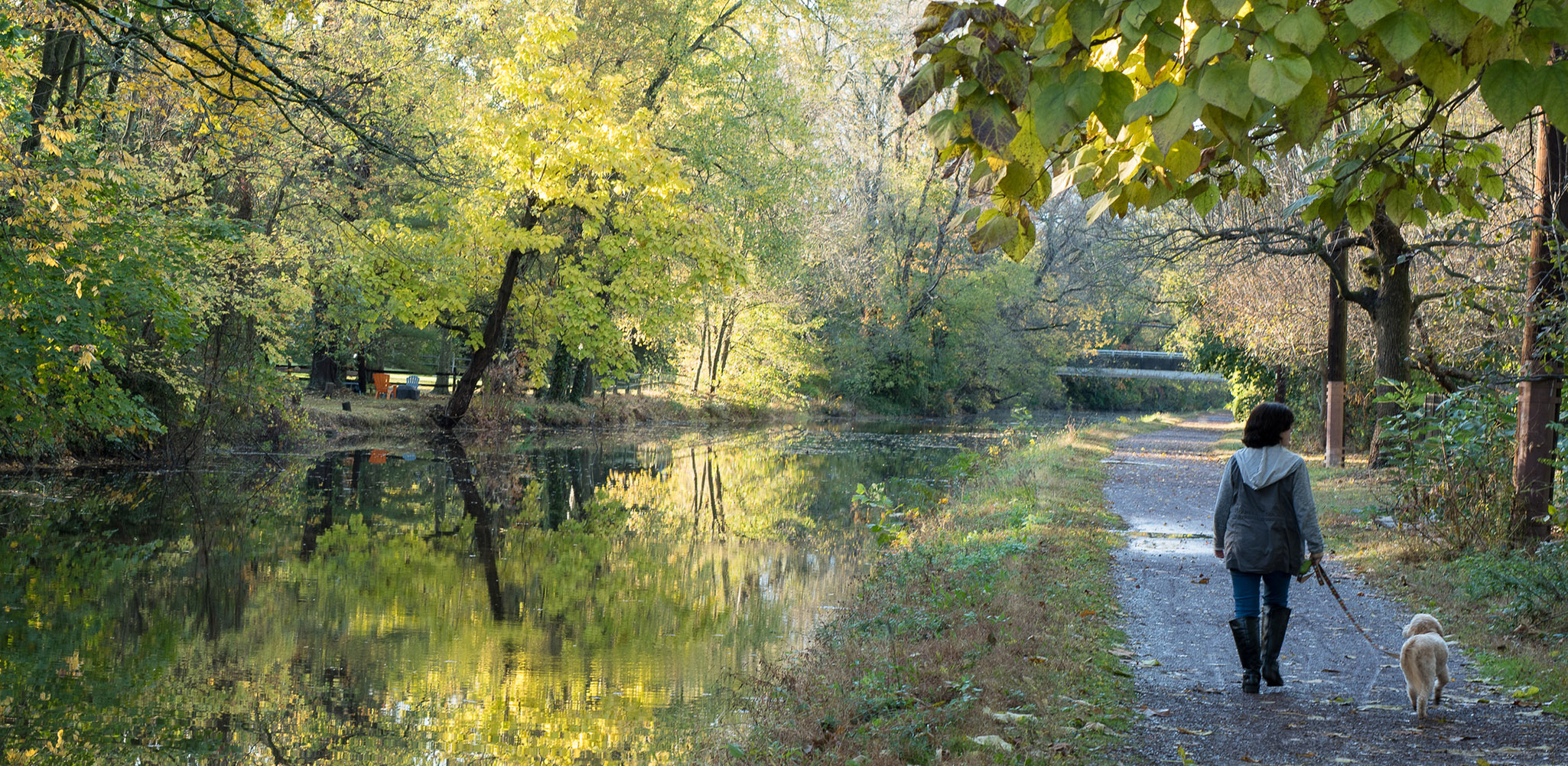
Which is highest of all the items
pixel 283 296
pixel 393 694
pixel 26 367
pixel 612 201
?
pixel 612 201

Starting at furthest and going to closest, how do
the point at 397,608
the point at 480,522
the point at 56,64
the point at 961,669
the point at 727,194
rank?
the point at 727,194
the point at 56,64
the point at 480,522
the point at 397,608
the point at 961,669

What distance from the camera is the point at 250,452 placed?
22859 mm

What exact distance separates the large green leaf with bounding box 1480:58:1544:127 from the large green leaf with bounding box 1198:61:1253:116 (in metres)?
0.67

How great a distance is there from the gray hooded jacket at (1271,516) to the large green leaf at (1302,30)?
4.11 m

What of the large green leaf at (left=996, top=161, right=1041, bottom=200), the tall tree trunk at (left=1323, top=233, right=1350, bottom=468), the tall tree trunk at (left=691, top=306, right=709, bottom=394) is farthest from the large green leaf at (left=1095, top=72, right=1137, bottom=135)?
the tall tree trunk at (left=691, top=306, right=709, bottom=394)

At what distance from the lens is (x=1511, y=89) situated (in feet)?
9.64

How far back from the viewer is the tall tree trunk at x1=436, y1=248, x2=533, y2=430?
2773cm

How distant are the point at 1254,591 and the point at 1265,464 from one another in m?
0.75

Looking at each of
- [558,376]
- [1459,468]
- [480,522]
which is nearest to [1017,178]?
[1459,468]

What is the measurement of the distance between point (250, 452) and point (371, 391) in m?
13.0

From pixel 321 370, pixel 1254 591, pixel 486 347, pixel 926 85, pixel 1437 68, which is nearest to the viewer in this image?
pixel 926 85

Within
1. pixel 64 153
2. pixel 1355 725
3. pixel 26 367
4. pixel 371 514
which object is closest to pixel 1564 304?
pixel 1355 725

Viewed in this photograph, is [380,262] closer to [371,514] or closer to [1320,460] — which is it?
[371,514]

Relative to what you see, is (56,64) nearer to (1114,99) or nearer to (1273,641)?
(1273,641)
